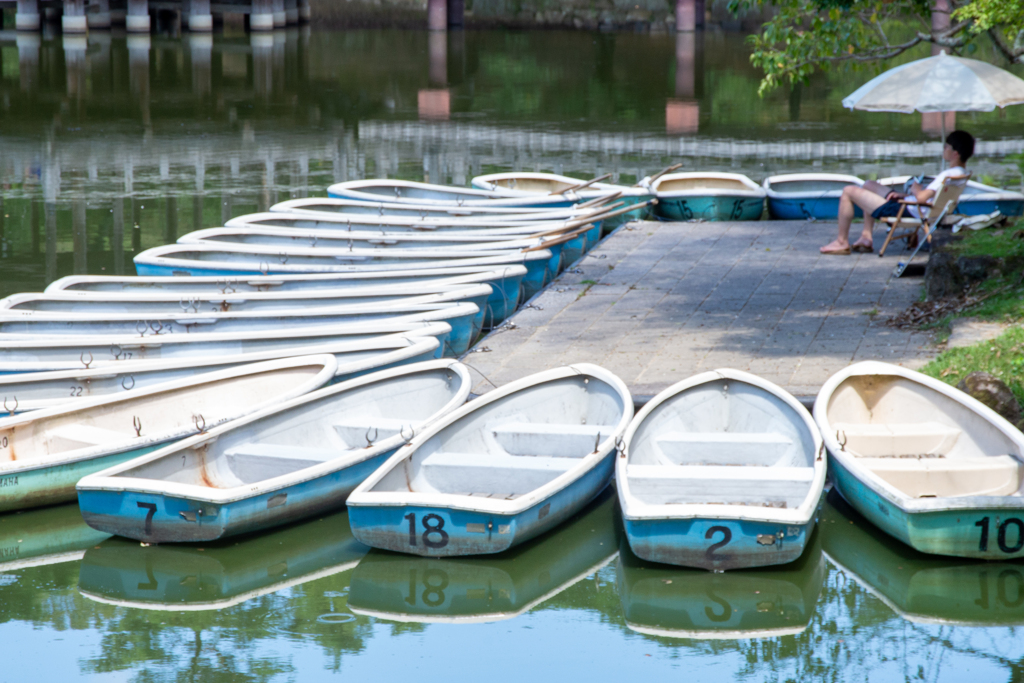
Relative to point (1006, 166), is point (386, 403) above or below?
below

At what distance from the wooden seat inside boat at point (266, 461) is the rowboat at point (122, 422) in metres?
0.29

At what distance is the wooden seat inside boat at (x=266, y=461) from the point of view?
263 inches

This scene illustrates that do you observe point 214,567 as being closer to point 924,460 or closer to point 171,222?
point 924,460

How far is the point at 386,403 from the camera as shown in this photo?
7391 millimetres

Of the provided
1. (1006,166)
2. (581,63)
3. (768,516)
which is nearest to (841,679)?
(768,516)

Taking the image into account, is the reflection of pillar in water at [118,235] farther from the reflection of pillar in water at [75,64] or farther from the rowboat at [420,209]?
the reflection of pillar in water at [75,64]

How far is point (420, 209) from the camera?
13.2 m

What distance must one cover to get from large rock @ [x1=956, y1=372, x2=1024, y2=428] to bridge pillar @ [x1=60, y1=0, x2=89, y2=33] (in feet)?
126

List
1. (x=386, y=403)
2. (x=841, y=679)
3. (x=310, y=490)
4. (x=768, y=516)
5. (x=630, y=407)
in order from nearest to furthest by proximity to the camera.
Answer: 1. (x=841, y=679)
2. (x=768, y=516)
3. (x=310, y=490)
4. (x=630, y=407)
5. (x=386, y=403)

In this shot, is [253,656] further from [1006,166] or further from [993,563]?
[1006,166]

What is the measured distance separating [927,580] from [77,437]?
485 centimetres

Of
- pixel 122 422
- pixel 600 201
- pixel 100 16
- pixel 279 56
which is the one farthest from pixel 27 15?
pixel 122 422

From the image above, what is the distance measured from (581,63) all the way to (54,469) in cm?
3230

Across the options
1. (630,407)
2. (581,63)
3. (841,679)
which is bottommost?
(841,679)
